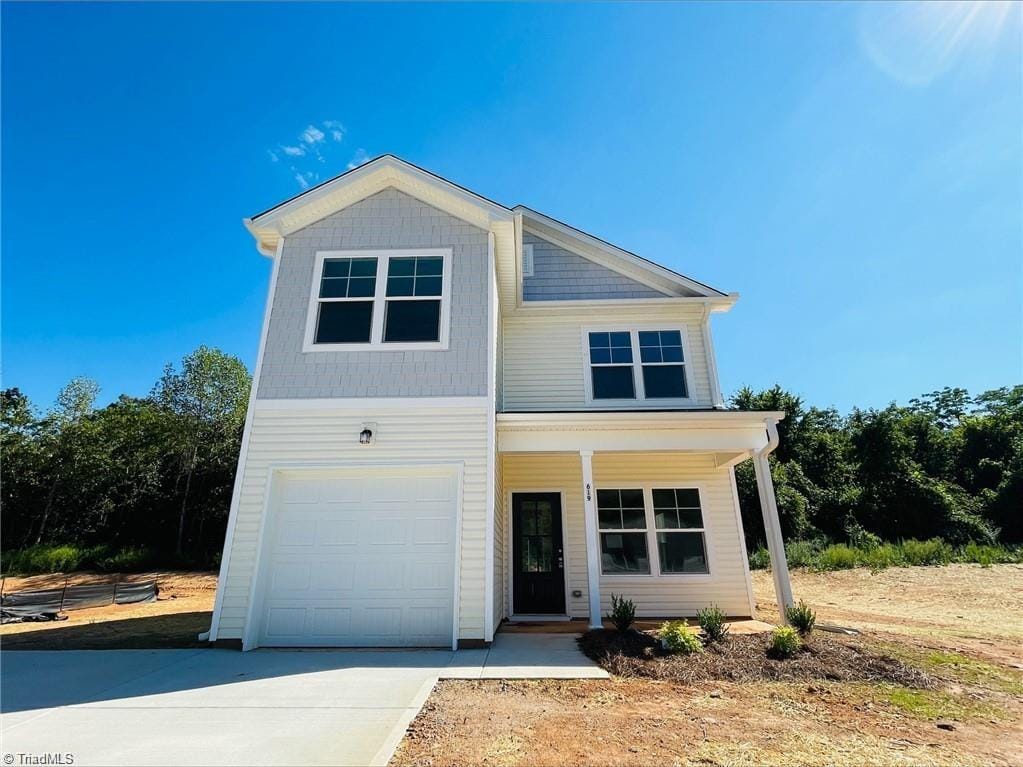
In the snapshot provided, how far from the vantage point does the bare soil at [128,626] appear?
21.4 ft

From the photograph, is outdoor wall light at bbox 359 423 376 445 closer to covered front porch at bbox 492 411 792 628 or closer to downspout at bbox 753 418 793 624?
covered front porch at bbox 492 411 792 628

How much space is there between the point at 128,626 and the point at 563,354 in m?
9.42

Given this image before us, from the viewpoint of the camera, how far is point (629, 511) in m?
9.21

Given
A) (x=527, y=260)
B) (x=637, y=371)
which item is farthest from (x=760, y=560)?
(x=527, y=260)

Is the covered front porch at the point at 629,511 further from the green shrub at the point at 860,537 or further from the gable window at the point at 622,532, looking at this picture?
the green shrub at the point at 860,537

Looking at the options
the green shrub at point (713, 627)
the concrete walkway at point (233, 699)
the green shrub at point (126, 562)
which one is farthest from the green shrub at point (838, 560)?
the green shrub at point (126, 562)

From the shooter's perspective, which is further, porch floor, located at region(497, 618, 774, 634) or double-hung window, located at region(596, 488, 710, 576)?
double-hung window, located at region(596, 488, 710, 576)

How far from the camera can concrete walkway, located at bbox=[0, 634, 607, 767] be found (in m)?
3.06

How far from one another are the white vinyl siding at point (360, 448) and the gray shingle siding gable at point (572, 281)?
463 centimetres

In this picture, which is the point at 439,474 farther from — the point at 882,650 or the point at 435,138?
the point at 435,138

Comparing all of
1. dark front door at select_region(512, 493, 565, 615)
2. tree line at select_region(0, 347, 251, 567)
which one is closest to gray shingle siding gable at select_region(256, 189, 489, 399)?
dark front door at select_region(512, 493, 565, 615)

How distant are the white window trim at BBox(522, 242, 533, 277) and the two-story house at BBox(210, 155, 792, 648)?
1.23ft

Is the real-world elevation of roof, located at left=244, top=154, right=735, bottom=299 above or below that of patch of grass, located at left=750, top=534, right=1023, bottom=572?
above

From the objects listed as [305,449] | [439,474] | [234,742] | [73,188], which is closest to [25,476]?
[73,188]
